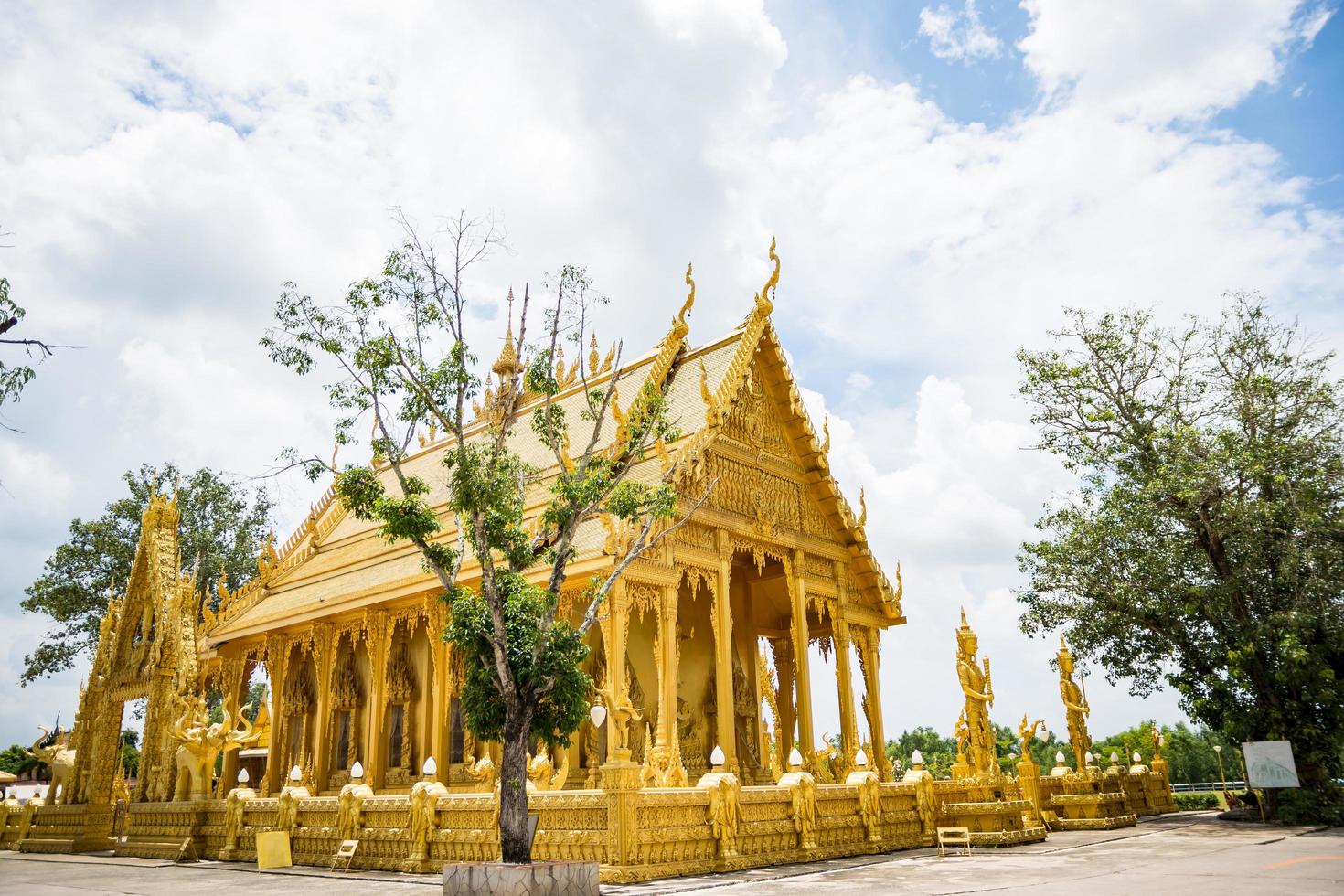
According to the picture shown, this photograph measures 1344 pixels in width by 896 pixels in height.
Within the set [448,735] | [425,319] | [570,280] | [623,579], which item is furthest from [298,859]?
[570,280]

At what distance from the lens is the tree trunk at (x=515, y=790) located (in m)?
7.64

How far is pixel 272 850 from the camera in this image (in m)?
12.3

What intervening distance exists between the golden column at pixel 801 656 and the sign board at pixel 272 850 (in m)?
7.83

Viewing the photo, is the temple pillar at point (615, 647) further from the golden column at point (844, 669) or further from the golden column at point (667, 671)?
the golden column at point (844, 669)

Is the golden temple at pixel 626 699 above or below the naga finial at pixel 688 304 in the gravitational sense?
below

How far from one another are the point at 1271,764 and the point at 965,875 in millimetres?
9441

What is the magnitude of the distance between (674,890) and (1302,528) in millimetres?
14196

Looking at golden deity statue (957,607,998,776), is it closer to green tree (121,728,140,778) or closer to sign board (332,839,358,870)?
sign board (332,839,358,870)

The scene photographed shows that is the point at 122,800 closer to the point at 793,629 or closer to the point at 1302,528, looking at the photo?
the point at 793,629

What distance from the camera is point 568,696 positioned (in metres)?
8.54

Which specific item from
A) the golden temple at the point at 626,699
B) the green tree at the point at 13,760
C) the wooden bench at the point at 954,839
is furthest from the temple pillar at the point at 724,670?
the green tree at the point at 13,760

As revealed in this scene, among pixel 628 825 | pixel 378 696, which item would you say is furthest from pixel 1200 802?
pixel 628 825

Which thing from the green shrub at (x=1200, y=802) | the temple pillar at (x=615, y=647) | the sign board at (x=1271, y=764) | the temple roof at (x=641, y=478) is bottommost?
the green shrub at (x=1200, y=802)

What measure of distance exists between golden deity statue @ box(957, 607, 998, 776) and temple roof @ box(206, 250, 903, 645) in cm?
316
